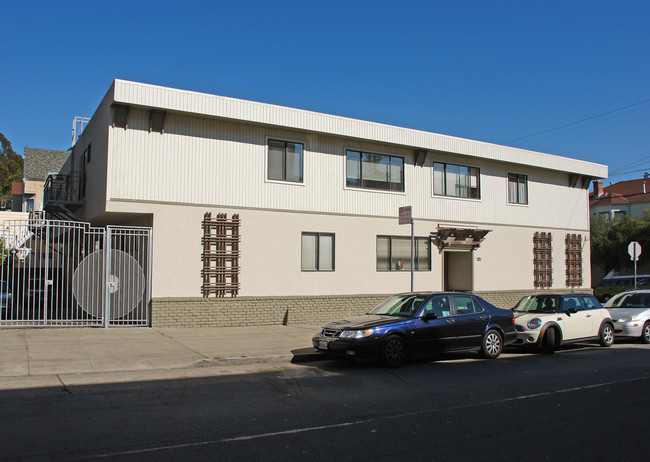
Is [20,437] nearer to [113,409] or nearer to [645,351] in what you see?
[113,409]

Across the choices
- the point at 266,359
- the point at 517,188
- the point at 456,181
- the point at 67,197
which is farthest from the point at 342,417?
the point at 517,188

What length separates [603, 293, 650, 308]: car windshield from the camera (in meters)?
15.7

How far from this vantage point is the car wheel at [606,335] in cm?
1396

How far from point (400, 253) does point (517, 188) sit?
712 cm

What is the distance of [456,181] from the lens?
21.7 m

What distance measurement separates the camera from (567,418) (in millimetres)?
6746

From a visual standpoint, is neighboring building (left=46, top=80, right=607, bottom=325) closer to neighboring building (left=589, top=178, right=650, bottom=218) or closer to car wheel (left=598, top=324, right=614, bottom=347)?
car wheel (left=598, top=324, right=614, bottom=347)

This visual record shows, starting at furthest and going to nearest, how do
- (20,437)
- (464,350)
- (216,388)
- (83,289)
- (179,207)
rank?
(179,207) < (83,289) < (464,350) < (216,388) < (20,437)

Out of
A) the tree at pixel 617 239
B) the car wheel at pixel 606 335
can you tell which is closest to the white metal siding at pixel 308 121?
the car wheel at pixel 606 335

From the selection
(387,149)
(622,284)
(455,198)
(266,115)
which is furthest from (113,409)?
(622,284)

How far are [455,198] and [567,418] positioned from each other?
1529 cm

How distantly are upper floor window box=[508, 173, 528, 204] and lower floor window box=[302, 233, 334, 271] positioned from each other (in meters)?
9.27

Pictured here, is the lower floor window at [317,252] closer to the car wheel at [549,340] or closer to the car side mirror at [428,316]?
the car side mirror at [428,316]

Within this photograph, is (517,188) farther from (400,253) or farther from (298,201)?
(298,201)
